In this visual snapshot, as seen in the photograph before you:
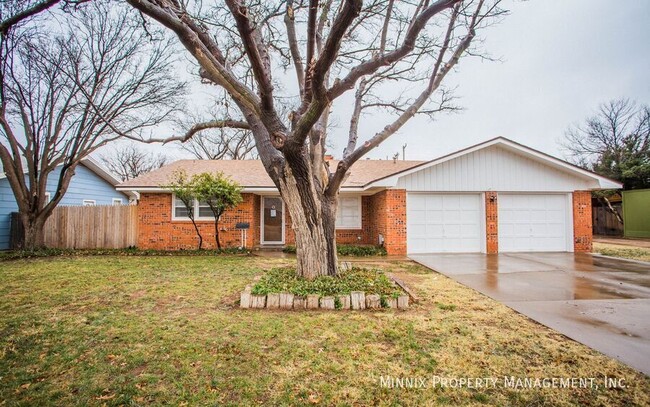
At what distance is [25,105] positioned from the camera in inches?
461

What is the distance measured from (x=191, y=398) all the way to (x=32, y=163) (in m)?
14.8

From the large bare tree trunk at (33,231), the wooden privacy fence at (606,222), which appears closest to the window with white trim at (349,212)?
→ the large bare tree trunk at (33,231)

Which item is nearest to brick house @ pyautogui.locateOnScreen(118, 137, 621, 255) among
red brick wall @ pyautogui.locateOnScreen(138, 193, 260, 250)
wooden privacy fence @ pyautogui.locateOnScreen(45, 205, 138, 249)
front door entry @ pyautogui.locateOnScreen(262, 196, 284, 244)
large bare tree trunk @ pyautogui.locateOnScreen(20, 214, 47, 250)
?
red brick wall @ pyautogui.locateOnScreen(138, 193, 260, 250)

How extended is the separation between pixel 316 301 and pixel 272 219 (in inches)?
403

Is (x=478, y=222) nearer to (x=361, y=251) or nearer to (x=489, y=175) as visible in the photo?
(x=489, y=175)

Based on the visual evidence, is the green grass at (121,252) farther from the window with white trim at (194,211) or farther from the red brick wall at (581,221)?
the red brick wall at (581,221)

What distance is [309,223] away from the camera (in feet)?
19.8

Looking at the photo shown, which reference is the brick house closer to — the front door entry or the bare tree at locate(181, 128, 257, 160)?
the front door entry

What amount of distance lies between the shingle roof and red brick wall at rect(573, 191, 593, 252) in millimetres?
6725

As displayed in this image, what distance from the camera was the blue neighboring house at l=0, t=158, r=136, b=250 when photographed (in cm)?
1326

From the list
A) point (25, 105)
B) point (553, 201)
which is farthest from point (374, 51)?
point (25, 105)

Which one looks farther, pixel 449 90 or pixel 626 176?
pixel 626 176

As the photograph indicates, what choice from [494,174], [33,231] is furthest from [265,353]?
[33,231]

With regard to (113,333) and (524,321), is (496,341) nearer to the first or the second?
(524,321)
